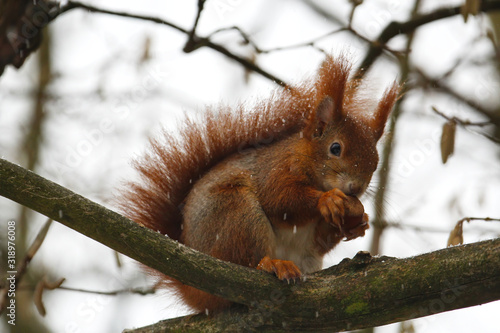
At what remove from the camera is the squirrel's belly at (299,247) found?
8.46ft

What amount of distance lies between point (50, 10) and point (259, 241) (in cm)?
154

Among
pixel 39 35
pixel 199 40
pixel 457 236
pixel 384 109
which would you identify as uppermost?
pixel 199 40

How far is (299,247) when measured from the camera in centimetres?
264

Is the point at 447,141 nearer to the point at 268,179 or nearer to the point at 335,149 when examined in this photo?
the point at 335,149

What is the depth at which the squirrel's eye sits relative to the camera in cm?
269

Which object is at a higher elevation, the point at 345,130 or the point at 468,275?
the point at 345,130

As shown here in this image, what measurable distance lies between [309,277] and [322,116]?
3.23ft

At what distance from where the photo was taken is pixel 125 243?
5.92 feet

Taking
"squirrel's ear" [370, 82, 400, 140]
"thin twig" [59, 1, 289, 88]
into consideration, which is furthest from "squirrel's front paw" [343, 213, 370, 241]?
"thin twig" [59, 1, 289, 88]

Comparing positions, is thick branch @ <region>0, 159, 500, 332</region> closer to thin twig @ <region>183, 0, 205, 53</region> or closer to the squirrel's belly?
the squirrel's belly

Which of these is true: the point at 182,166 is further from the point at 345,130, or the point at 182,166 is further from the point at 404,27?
the point at 404,27

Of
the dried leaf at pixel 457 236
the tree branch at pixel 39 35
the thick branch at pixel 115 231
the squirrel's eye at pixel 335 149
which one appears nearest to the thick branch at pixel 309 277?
the thick branch at pixel 115 231

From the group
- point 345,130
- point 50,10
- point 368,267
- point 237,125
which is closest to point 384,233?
point 345,130

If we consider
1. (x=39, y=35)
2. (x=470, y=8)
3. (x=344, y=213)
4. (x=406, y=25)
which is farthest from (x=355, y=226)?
(x=39, y=35)
